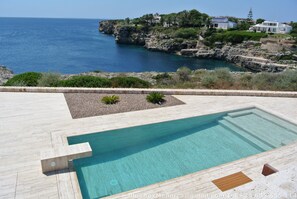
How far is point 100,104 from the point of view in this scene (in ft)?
31.2

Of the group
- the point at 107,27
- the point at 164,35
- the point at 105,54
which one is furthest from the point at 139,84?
the point at 107,27

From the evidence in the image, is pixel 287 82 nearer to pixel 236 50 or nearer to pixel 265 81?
pixel 265 81

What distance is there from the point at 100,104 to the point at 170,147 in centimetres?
375

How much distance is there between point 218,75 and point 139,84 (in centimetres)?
544

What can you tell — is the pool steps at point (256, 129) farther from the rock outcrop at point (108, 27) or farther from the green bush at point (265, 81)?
the rock outcrop at point (108, 27)

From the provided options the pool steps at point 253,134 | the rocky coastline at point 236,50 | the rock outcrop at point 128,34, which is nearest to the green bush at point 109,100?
the pool steps at point 253,134

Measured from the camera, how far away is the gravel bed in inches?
346

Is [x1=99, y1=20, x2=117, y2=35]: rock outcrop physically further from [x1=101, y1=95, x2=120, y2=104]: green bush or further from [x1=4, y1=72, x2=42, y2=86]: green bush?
[x1=101, y1=95, x2=120, y2=104]: green bush

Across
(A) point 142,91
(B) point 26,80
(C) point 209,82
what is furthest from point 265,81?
(B) point 26,80

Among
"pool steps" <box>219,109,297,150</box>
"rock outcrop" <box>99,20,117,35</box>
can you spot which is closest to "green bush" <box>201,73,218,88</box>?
"pool steps" <box>219,109,297,150</box>

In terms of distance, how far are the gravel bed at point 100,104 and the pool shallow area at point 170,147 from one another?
5.15 ft

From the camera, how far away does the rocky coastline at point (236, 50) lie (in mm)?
42403

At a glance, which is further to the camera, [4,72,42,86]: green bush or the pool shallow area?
[4,72,42,86]: green bush

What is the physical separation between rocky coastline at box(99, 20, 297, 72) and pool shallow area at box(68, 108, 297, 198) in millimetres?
34872
